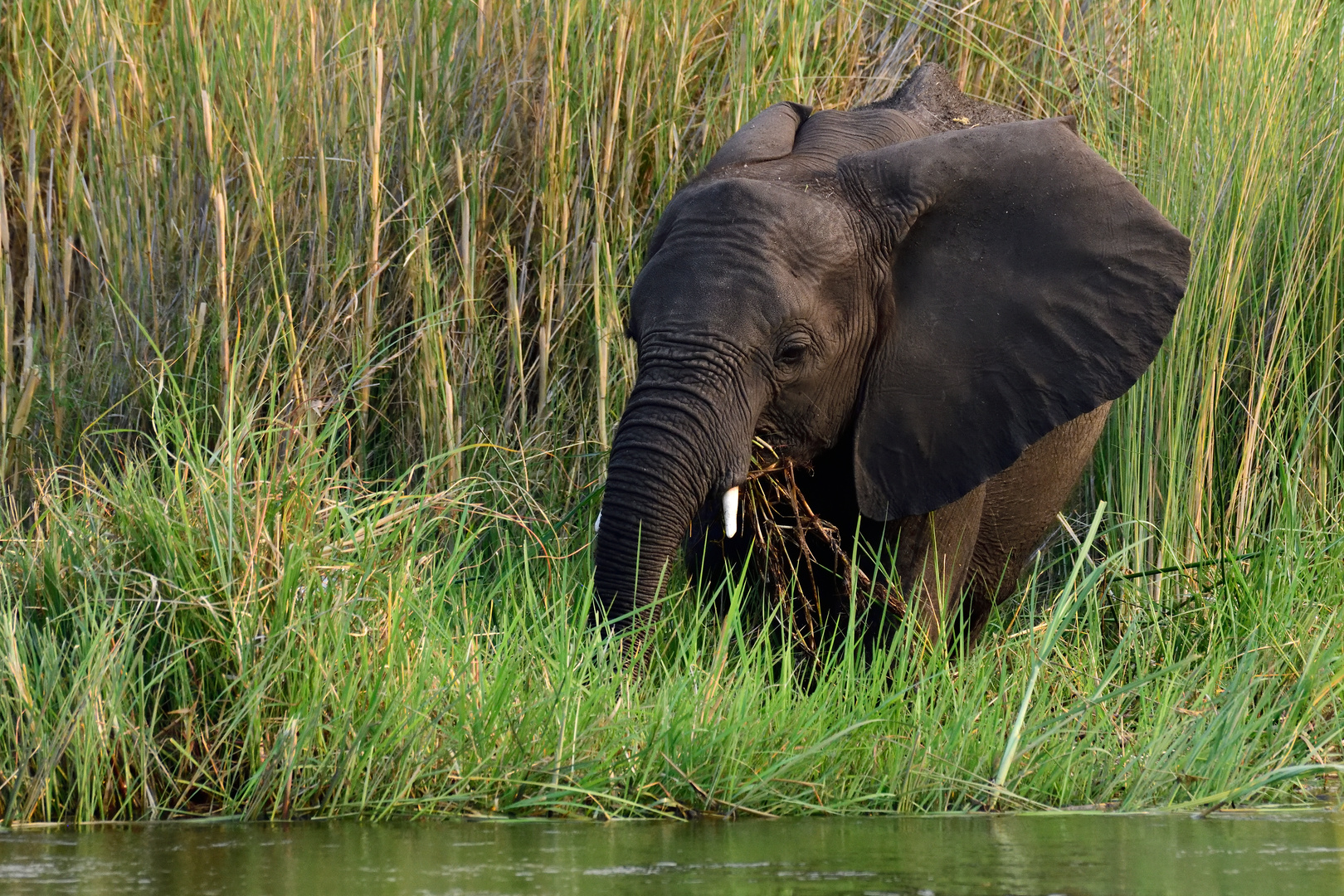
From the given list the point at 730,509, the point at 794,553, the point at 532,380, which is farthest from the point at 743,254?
the point at 532,380

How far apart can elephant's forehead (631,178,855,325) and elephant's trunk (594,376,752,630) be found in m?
0.26

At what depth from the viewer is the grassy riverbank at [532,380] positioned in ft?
12.2

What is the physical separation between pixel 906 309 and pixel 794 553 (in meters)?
0.74

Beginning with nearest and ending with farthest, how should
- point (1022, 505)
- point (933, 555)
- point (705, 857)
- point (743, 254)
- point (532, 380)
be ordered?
point (705, 857) → point (743, 254) → point (933, 555) → point (1022, 505) → point (532, 380)

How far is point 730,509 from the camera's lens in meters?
4.26

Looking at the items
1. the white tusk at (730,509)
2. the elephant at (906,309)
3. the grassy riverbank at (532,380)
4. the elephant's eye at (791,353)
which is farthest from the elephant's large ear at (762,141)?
the white tusk at (730,509)

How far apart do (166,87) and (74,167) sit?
1.37 ft

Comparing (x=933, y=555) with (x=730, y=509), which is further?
(x=933, y=555)

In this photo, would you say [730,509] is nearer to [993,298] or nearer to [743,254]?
[743,254]

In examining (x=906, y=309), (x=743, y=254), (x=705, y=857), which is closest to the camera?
(x=705, y=857)

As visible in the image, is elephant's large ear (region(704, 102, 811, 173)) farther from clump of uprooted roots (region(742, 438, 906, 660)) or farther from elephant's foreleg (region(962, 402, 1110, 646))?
elephant's foreleg (region(962, 402, 1110, 646))

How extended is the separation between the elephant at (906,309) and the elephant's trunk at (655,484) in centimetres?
2

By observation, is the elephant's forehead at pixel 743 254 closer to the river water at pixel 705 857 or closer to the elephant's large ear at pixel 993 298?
the elephant's large ear at pixel 993 298

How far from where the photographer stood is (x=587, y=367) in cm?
596
